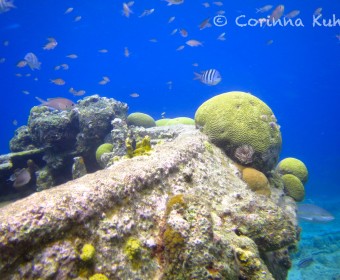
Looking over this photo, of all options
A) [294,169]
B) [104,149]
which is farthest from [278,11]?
[104,149]

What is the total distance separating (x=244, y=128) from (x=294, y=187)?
87.9 inches

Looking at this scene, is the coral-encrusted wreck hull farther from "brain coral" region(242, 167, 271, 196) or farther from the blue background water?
the blue background water

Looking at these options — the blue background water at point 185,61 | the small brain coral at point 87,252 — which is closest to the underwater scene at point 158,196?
the small brain coral at point 87,252

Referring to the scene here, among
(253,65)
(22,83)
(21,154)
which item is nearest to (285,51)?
(253,65)

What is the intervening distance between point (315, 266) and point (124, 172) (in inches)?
414

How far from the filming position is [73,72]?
277ft

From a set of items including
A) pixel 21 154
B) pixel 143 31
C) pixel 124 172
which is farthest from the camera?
pixel 143 31

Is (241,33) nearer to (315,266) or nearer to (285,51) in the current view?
(285,51)

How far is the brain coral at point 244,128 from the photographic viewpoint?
225 inches

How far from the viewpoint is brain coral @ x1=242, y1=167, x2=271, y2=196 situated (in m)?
5.29

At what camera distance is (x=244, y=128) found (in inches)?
227

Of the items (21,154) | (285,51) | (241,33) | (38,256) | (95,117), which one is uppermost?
(285,51)

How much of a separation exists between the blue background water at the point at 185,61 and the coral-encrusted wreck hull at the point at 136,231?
36.5m

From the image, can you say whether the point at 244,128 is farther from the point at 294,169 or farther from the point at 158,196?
the point at 158,196
